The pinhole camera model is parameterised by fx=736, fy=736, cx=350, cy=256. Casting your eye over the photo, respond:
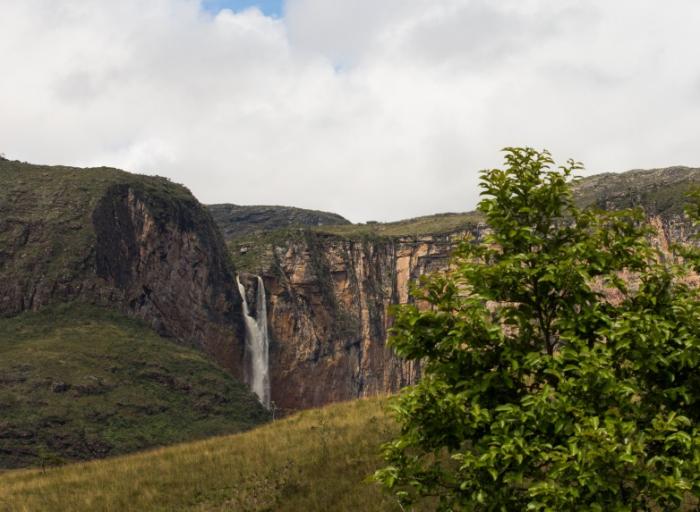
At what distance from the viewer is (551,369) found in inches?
316

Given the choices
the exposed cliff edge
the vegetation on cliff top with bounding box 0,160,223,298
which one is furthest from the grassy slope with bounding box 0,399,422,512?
the exposed cliff edge

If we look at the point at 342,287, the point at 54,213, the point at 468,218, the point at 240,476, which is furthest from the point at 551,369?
the point at 468,218

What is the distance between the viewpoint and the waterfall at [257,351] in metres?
134

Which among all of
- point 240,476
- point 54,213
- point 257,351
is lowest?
point 257,351

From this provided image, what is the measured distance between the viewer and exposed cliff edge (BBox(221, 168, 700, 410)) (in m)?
145

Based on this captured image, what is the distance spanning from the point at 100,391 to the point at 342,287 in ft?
284

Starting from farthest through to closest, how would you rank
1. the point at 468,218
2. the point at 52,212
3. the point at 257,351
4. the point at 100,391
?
1. the point at 468,218
2. the point at 257,351
3. the point at 52,212
4. the point at 100,391

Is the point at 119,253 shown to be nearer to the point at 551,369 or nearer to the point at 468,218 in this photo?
the point at 468,218

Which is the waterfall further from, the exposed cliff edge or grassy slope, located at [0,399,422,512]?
grassy slope, located at [0,399,422,512]

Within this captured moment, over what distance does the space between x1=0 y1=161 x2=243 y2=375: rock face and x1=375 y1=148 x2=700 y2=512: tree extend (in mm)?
109351

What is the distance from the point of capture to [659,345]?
7.89 m

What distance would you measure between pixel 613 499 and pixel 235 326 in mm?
128872

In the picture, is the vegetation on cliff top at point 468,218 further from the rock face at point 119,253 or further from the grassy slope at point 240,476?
the grassy slope at point 240,476

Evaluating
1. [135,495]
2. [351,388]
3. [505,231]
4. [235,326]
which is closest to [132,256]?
[235,326]
